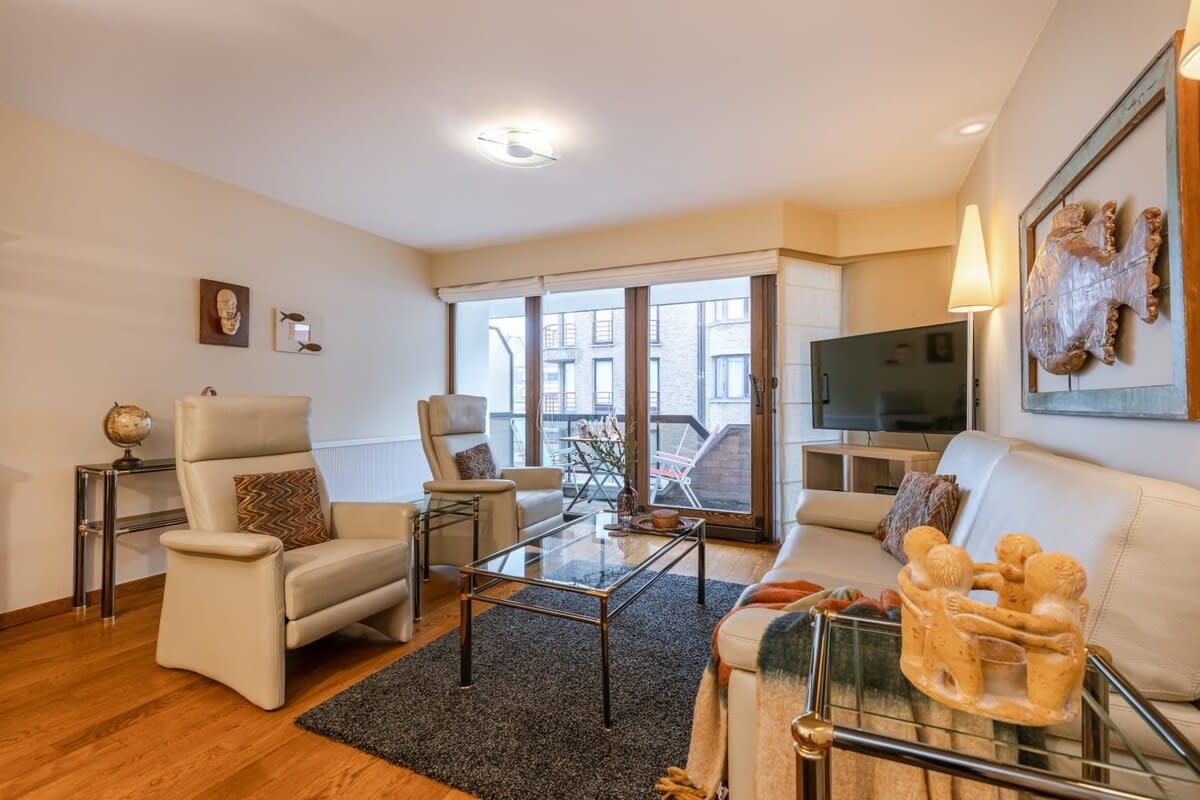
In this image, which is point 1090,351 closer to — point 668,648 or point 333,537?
point 668,648

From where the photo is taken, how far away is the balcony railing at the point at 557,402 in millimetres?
4719

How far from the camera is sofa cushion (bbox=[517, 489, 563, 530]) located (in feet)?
10.6

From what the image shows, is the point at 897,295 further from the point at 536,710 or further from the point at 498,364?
the point at 536,710

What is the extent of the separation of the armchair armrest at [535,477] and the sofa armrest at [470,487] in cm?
52

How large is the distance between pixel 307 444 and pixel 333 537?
0.49 m

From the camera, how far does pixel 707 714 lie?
51.9 inches

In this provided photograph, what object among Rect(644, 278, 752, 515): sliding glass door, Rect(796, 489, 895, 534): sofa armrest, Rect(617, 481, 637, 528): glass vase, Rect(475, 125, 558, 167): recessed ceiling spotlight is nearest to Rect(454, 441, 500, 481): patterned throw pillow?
Rect(617, 481, 637, 528): glass vase

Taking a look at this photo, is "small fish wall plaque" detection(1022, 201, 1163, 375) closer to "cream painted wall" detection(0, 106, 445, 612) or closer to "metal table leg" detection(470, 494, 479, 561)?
"metal table leg" detection(470, 494, 479, 561)

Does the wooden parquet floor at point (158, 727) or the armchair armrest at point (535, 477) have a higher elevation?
the armchair armrest at point (535, 477)

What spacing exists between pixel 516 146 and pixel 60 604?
3.24 metres

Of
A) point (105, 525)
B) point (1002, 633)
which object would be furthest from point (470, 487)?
point (1002, 633)

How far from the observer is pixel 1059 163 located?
1.79 meters

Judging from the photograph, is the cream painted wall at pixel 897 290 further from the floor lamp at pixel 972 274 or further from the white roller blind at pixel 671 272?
the floor lamp at pixel 972 274

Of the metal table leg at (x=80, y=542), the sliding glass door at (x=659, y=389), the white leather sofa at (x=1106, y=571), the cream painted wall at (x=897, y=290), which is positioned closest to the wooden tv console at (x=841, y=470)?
the sliding glass door at (x=659, y=389)
